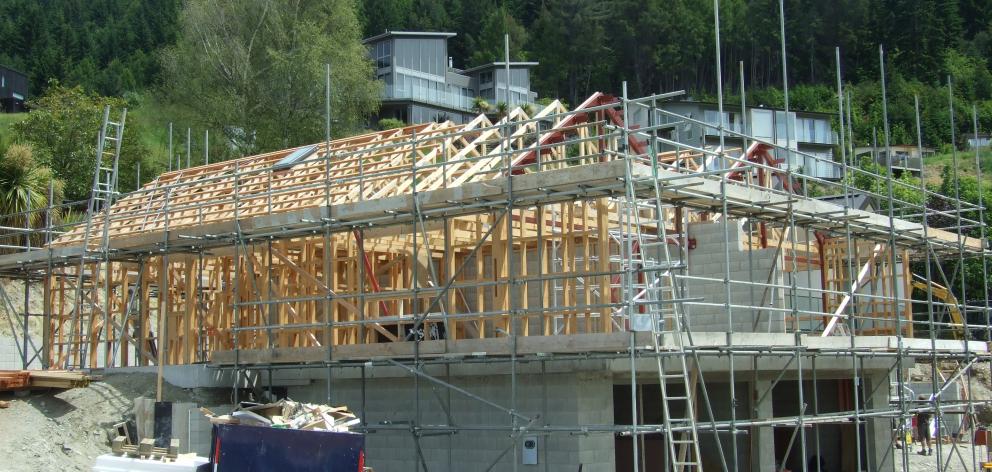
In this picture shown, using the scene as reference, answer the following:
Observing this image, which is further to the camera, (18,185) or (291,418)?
(18,185)

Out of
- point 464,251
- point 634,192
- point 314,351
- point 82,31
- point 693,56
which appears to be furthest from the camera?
point 82,31

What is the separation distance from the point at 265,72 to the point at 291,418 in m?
26.2

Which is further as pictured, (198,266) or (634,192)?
(198,266)

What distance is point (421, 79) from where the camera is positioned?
248 ft

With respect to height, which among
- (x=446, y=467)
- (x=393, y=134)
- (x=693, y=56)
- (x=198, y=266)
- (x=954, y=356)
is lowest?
(x=446, y=467)

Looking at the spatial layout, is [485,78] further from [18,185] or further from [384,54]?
[18,185]

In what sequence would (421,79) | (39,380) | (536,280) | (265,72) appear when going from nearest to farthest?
1. (536,280)
2. (39,380)
3. (265,72)
4. (421,79)

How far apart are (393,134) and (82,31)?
76277 mm

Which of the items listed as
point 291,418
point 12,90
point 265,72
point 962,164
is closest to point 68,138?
point 265,72

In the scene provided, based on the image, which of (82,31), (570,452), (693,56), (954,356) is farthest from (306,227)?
(82,31)

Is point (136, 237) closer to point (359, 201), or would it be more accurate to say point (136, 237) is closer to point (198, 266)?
point (198, 266)

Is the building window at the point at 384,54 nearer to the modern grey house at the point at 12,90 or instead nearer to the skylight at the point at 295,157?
the modern grey house at the point at 12,90

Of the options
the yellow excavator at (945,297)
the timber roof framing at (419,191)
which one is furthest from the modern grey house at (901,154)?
the timber roof framing at (419,191)

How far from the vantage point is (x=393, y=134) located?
21.3 metres
